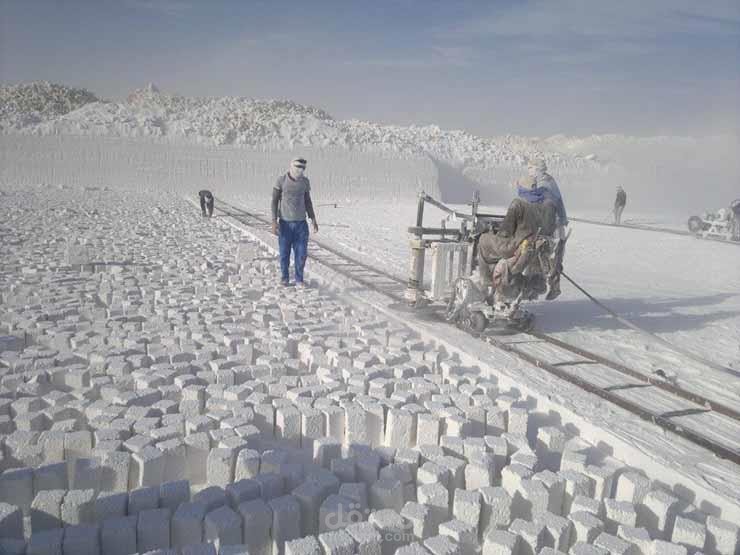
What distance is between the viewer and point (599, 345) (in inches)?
233

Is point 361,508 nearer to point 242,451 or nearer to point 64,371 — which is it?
point 242,451

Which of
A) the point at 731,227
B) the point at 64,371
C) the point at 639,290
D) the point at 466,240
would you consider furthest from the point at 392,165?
the point at 64,371

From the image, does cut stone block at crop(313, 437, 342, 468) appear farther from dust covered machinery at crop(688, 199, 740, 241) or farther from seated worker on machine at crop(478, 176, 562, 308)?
dust covered machinery at crop(688, 199, 740, 241)

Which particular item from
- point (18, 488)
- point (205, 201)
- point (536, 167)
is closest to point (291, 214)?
point (536, 167)

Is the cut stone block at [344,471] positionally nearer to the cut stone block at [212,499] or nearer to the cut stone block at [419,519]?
the cut stone block at [419,519]

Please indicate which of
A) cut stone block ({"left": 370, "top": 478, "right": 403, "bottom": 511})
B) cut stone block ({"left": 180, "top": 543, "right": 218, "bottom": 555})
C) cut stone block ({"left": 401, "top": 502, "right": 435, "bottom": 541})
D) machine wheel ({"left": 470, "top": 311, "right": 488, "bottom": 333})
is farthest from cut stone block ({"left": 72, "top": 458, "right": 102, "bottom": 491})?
machine wheel ({"left": 470, "top": 311, "right": 488, "bottom": 333})

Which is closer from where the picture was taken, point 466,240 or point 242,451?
point 242,451


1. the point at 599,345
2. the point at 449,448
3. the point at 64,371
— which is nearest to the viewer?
the point at 449,448

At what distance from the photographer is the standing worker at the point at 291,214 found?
7.64m

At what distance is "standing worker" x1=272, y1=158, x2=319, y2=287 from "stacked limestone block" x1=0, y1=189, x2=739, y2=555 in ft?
6.60

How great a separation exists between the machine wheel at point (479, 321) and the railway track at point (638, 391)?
0.11m

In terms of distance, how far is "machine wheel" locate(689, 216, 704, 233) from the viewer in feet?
61.7

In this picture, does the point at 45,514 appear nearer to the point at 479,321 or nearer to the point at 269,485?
the point at 269,485

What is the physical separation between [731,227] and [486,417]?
17435mm
